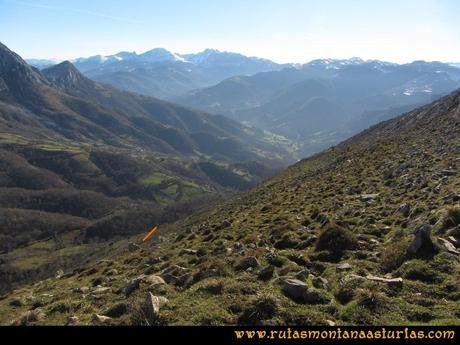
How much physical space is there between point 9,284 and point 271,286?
172 meters

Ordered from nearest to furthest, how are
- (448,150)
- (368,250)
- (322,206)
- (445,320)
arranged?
1. (445,320)
2. (368,250)
3. (322,206)
4. (448,150)

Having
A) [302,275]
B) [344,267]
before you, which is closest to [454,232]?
[344,267]

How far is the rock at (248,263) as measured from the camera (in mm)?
17062

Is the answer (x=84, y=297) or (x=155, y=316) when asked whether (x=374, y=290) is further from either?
(x=84, y=297)

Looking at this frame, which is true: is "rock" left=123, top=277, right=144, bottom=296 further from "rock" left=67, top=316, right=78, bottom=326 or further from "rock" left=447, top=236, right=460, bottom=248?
"rock" left=447, top=236, right=460, bottom=248

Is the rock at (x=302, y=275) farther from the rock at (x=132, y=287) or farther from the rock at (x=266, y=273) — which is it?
the rock at (x=132, y=287)

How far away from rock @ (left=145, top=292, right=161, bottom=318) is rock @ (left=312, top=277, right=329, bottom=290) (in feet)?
19.0

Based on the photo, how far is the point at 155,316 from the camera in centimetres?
1223

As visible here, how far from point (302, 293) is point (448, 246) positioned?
6.57 meters

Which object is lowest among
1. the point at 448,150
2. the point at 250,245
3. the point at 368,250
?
the point at 250,245

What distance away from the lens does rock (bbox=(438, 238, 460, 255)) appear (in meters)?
14.8

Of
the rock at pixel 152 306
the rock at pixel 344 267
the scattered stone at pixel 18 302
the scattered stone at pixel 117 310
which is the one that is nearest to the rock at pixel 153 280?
the scattered stone at pixel 117 310
